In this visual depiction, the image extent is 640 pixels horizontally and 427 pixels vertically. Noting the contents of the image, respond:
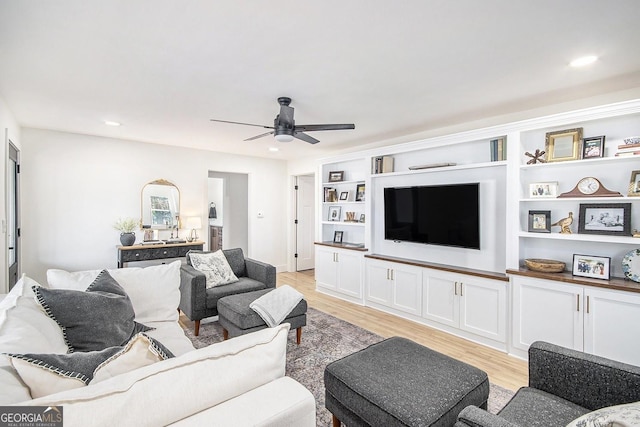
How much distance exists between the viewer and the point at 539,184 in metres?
3.01

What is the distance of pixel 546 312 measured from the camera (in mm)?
2768

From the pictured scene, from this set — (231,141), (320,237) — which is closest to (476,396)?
(320,237)

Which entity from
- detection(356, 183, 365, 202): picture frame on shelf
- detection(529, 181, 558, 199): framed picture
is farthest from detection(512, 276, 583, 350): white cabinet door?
detection(356, 183, 365, 202): picture frame on shelf

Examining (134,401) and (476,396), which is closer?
(134,401)

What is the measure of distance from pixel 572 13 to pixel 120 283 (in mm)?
3378

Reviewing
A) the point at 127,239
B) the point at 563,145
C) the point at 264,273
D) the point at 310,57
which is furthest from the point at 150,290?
the point at 563,145

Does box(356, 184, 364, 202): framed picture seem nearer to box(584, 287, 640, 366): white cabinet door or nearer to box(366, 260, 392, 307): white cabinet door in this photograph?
box(366, 260, 392, 307): white cabinet door

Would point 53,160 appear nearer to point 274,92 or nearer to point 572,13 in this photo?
point 274,92

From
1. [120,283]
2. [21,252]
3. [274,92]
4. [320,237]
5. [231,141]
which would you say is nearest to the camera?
[120,283]

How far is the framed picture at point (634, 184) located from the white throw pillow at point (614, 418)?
7.73 feet

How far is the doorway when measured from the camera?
22.4 feet

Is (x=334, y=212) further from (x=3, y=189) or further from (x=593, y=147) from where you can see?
(x=3, y=189)

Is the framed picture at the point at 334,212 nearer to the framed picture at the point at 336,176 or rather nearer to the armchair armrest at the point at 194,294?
the framed picture at the point at 336,176

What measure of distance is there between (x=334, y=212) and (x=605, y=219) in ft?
11.8
